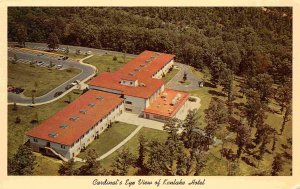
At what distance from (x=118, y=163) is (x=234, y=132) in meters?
16.8

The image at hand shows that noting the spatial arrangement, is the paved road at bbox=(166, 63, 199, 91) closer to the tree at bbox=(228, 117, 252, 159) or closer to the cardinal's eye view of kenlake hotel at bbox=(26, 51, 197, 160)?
the cardinal's eye view of kenlake hotel at bbox=(26, 51, 197, 160)

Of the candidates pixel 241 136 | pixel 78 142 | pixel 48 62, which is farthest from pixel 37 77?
pixel 241 136

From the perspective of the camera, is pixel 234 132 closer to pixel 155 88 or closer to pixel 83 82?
pixel 155 88

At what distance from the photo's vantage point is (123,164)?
3788 centimetres

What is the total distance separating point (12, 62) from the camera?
63.5 meters

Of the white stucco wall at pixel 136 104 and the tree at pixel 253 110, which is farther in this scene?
the white stucco wall at pixel 136 104

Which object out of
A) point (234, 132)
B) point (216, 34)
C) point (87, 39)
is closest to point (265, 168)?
point (234, 132)

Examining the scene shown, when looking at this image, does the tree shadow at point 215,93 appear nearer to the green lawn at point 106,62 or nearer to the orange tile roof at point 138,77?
the orange tile roof at point 138,77

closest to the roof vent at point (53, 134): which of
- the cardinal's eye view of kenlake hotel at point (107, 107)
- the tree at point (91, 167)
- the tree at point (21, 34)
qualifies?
the cardinal's eye view of kenlake hotel at point (107, 107)

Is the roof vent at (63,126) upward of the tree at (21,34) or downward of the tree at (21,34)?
downward

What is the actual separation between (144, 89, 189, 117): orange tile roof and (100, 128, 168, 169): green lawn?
311 centimetres

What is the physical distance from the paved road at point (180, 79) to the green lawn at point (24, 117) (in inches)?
606

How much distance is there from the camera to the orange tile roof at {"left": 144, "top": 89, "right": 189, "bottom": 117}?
49156 millimetres

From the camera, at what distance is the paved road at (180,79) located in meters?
59.5
